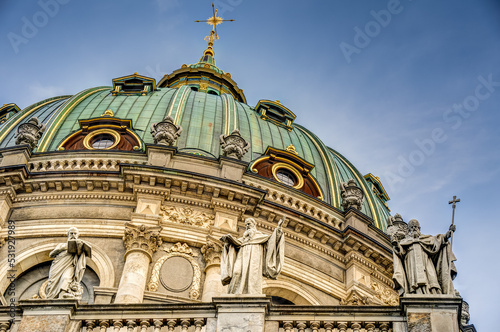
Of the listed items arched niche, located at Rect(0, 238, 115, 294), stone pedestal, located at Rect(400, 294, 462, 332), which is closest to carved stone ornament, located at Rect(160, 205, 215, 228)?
arched niche, located at Rect(0, 238, 115, 294)

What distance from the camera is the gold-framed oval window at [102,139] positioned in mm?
30172

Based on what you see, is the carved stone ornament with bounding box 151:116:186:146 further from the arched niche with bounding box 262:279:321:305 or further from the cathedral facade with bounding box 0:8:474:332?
the arched niche with bounding box 262:279:321:305

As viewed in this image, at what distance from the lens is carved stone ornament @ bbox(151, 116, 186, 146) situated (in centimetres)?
2927

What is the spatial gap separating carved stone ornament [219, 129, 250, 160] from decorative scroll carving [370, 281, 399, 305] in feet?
21.5

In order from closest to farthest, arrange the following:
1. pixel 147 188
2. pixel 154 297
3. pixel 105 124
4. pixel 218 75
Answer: pixel 154 297, pixel 147 188, pixel 105 124, pixel 218 75

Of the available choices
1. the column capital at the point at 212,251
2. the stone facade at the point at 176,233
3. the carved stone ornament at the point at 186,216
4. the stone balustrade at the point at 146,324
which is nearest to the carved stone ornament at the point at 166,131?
the stone facade at the point at 176,233

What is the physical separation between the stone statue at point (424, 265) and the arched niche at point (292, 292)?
35.0 ft

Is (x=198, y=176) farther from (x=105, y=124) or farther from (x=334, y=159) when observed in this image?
(x=334, y=159)

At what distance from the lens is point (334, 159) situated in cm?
3566

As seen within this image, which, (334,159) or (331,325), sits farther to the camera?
(334,159)

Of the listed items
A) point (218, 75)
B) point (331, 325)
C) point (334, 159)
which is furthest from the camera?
point (218, 75)

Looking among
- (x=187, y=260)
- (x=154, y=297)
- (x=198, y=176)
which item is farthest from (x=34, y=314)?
(x=198, y=176)

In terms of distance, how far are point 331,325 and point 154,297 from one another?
10.3 metres

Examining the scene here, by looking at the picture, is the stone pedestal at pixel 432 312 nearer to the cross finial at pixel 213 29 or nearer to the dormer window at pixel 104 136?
the dormer window at pixel 104 136
